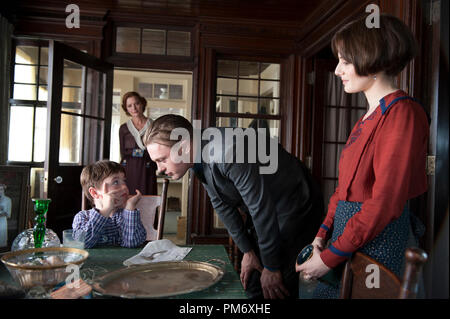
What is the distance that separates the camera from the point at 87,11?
371 cm

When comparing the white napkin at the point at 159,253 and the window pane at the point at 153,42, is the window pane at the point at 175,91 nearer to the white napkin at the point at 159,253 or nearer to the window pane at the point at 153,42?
the window pane at the point at 153,42

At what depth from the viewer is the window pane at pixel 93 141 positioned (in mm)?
3652

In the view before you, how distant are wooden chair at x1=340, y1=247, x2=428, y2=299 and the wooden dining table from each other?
1.00 feet

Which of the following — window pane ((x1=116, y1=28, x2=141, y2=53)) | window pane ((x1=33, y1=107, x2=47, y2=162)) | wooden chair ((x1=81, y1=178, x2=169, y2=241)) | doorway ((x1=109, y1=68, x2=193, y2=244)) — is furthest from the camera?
doorway ((x1=109, y1=68, x2=193, y2=244))

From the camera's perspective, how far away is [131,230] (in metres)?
1.75

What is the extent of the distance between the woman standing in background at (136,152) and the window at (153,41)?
22.4 inches

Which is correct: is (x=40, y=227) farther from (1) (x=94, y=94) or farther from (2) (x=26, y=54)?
(2) (x=26, y=54)

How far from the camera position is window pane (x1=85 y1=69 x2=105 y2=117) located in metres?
3.64

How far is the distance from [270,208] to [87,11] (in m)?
3.36

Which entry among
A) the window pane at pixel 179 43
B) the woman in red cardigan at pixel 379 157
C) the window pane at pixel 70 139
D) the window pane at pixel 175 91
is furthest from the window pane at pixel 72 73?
the window pane at pixel 175 91

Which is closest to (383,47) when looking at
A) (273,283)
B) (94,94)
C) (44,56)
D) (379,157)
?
(379,157)

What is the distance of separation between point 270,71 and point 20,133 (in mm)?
2909

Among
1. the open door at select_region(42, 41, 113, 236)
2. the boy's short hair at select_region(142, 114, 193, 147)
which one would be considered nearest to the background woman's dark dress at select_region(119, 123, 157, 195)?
the open door at select_region(42, 41, 113, 236)

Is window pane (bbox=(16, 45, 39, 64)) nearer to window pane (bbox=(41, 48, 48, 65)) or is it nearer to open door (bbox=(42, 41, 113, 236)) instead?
window pane (bbox=(41, 48, 48, 65))
